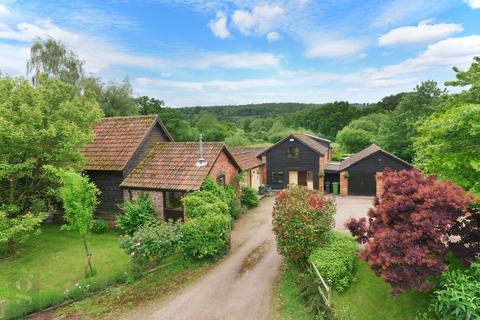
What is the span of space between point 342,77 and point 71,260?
3626 centimetres

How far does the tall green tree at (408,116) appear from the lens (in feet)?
108

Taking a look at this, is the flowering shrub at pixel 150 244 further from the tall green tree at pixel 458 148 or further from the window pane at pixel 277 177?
the window pane at pixel 277 177

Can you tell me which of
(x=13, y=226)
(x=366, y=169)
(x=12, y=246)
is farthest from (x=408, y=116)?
(x=12, y=246)

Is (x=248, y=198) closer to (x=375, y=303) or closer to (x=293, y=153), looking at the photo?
(x=293, y=153)

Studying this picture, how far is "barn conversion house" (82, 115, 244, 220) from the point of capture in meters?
16.1

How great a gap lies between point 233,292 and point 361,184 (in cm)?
1859

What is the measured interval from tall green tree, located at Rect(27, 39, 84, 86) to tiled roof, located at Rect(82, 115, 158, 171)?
57.2ft

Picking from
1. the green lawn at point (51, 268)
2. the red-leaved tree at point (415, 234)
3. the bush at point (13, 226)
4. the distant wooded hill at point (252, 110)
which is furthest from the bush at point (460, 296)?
the distant wooded hill at point (252, 110)

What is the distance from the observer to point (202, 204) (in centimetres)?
1399

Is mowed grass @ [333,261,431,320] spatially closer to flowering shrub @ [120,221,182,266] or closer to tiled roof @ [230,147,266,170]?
flowering shrub @ [120,221,182,266]

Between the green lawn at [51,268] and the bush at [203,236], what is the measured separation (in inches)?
114

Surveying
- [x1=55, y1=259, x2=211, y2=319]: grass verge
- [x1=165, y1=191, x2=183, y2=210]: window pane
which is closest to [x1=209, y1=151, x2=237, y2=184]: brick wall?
[x1=165, y1=191, x2=183, y2=210]: window pane

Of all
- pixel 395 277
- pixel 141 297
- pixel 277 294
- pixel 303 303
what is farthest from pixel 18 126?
pixel 395 277

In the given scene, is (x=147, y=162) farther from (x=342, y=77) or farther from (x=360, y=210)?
Answer: (x=342, y=77)
